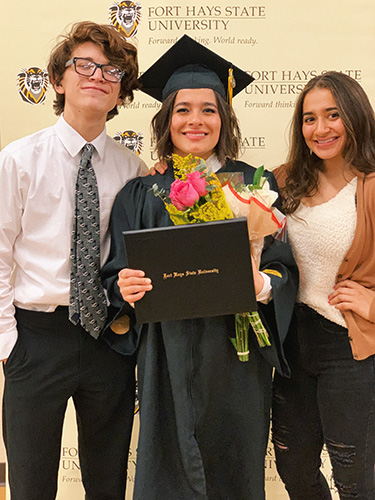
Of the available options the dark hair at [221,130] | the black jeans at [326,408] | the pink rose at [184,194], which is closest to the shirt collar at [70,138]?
the dark hair at [221,130]

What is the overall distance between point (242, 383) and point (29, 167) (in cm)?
116

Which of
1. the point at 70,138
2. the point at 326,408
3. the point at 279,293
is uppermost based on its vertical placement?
the point at 70,138

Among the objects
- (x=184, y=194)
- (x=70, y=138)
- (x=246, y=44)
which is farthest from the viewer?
(x=246, y=44)

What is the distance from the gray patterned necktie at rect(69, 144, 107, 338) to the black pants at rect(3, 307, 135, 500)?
0.08 meters

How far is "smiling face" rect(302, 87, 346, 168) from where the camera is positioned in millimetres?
1855

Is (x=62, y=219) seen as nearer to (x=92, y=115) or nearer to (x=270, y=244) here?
(x=92, y=115)

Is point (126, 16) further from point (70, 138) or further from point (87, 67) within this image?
point (70, 138)

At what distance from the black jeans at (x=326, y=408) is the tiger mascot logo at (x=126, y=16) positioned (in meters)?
1.79

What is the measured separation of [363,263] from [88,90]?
4.08 ft

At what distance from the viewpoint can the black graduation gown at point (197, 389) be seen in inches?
72.1

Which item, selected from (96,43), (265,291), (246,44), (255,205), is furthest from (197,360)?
(246,44)

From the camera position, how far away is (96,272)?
1899mm

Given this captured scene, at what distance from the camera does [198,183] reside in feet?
5.00

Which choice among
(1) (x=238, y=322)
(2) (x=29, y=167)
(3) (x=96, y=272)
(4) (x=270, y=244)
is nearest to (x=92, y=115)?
(2) (x=29, y=167)
